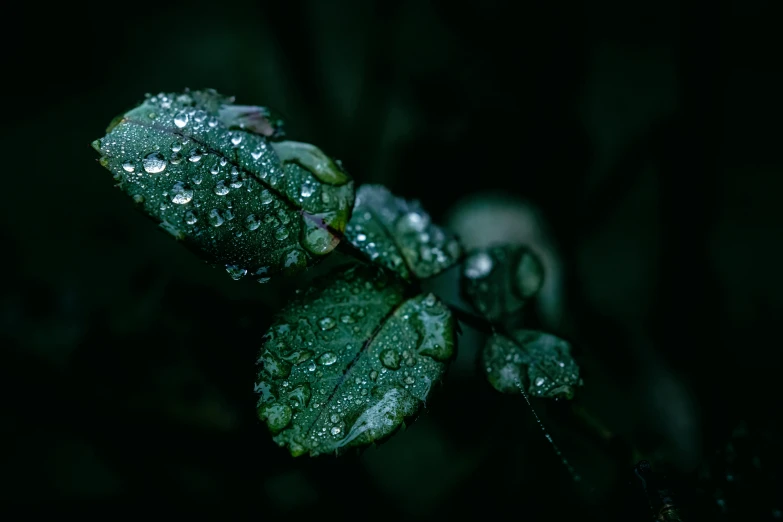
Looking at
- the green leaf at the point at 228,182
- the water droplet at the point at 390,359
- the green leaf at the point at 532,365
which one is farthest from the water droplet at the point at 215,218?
the green leaf at the point at 532,365

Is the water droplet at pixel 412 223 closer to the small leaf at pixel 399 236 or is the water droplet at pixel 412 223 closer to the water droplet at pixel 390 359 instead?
the small leaf at pixel 399 236

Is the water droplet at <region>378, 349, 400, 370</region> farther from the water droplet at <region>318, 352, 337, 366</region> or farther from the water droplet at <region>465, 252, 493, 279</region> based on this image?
the water droplet at <region>465, 252, 493, 279</region>

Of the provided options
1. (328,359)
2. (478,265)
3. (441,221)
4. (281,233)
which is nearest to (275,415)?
(328,359)

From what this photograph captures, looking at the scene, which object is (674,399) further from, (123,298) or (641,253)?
(123,298)

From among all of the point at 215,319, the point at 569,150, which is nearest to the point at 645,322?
Result: the point at 569,150

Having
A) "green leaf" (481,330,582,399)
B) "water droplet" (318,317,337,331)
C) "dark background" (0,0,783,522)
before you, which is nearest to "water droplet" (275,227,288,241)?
"water droplet" (318,317,337,331)

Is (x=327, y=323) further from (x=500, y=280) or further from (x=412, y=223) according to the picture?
(x=500, y=280)
